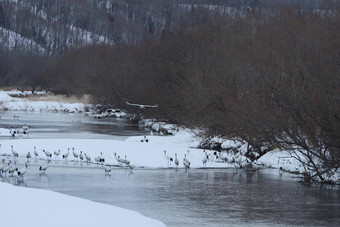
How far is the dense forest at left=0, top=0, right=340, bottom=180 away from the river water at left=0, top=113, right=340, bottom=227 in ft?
6.62

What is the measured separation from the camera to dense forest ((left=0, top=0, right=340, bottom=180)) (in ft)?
80.6

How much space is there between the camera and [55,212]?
49.1 feet

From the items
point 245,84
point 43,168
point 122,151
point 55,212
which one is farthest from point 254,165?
point 55,212

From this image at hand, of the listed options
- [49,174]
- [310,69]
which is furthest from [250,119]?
[49,174]

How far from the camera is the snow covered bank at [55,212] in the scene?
13.9 metres

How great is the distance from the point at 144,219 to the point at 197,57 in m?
33.1

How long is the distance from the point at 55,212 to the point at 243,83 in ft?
75.8

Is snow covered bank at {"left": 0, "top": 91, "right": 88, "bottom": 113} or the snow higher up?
snow covered bank at {"left": 0, "top": 91, "right": 88, "bottom": 113}

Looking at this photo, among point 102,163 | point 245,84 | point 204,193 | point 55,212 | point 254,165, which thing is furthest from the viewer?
point 245,84

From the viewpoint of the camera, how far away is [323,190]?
22.8m

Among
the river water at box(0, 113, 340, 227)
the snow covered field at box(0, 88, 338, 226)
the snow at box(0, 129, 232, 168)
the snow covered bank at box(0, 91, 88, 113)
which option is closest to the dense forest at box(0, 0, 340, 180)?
the snow covered field at box(0, 88, 338, 226)

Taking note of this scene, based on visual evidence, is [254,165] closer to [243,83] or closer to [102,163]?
[102,163]

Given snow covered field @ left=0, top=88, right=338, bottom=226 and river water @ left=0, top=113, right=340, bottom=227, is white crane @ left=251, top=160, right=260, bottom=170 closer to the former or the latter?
snow covered field @ left=0, top=88, right=338, bottom=226

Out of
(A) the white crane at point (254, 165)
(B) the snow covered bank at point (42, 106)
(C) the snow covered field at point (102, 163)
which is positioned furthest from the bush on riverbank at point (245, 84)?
(B) the snow covered bank at point (42, 106)
